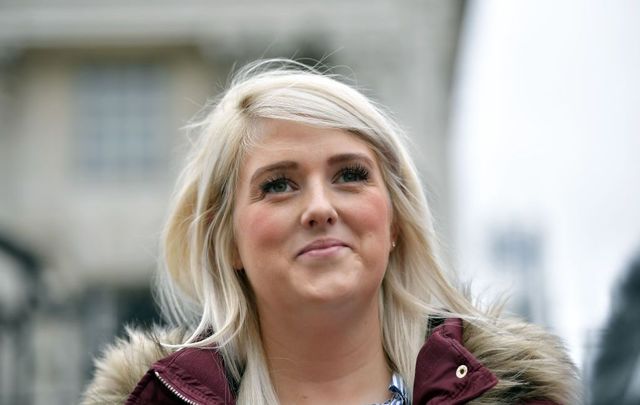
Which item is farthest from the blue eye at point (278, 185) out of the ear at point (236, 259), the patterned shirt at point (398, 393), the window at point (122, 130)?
the window at point (122, 130)

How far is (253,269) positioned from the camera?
3248 mm

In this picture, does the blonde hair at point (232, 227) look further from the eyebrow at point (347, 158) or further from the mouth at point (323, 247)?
the mouth at point (323, 247)

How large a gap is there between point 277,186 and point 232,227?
0.25m

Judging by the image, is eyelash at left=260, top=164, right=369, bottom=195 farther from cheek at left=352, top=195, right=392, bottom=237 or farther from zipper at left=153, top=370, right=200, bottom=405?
zipper at left=153, top=370, right=200, bottom=405

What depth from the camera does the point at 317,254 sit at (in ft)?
10.2

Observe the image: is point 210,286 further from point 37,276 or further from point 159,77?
point 159,77

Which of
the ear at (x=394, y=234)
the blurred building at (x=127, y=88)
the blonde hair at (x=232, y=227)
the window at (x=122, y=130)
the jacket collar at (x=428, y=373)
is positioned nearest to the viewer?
the jacket collar at (x=428, y=373)

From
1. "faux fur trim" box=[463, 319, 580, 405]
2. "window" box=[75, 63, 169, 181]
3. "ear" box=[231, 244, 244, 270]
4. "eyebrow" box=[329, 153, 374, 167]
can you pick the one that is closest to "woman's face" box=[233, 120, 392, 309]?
→ "eyebrow" box=[329, 153, 374, 167]

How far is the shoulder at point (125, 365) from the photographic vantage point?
335 cm

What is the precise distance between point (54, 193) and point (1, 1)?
4.60 meters

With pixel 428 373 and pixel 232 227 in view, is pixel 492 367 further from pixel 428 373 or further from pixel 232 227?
pixel 232 227

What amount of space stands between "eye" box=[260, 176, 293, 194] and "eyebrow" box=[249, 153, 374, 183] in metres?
0.02

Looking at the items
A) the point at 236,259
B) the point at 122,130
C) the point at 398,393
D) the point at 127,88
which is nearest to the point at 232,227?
the point at 236,259

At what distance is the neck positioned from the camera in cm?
323
